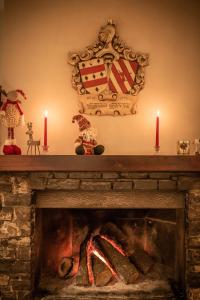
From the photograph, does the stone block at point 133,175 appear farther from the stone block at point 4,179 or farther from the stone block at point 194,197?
the stone block at point 4,179

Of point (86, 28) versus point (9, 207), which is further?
point (86, 28)

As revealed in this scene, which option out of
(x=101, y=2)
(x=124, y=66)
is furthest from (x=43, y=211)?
(x=101, y=2)

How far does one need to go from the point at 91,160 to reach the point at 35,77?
38.7 inches

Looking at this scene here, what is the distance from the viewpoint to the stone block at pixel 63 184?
2.03 metres

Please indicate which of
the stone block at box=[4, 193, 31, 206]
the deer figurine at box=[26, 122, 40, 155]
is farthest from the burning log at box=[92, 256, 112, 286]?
the deer figurine at box=[26, 122, 40, 155]

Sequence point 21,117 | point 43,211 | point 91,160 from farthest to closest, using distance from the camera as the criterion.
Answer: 1. point 43,211
2. point 21,117
3. point 91,160

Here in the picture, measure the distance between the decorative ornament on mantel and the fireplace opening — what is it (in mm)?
914

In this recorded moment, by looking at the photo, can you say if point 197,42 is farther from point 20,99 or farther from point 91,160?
point 20,99

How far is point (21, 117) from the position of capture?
217 centimetres

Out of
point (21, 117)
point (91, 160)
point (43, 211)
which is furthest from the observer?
point (43, 211)

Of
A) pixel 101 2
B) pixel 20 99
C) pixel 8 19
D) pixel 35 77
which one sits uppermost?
pixel 101 2

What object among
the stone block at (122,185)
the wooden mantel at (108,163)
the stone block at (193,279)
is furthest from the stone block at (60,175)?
the stone block at (193,279)

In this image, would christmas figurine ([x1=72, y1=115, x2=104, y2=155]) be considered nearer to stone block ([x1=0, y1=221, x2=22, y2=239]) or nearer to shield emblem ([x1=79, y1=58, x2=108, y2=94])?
shield emblem ([x1=79, y1=58, x2=108, y2=94])

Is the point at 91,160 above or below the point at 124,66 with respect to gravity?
below
